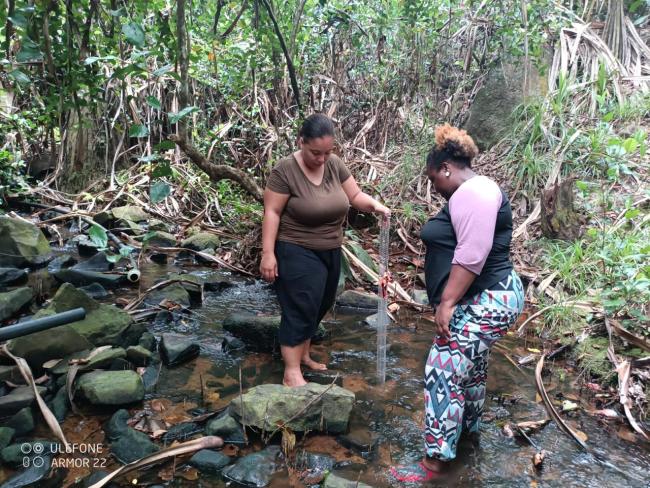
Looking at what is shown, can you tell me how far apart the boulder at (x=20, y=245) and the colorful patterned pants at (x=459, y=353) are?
4.26 metres

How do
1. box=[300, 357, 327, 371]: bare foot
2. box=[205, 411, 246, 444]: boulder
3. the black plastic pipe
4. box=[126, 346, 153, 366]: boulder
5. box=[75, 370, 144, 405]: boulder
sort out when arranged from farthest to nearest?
1. box=[300, 357, 327, 371]: bare foot
2. box=[126, 346, 153, 366]: boulder
3. box=[75, 370, 144, 405]: boulder
4. box=[205, 411, 246, 444]: boulder
5. the black plastic pipe

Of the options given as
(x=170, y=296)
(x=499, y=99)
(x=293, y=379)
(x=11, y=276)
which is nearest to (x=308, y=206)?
(x=293, y=379)

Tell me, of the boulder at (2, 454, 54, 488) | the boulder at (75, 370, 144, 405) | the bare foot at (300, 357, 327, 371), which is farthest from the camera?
the bare foot at (300, 357, 327, 371)

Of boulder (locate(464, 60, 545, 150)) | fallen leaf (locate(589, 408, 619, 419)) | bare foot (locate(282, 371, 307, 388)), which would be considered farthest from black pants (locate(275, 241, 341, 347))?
boulder (locate(464, 60, 545, 150))

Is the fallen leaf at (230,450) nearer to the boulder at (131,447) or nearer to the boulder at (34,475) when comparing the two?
the boulder at (131,447)

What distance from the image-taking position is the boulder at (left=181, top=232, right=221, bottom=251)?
610 centimetres

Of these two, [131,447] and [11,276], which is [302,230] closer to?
[131,447]

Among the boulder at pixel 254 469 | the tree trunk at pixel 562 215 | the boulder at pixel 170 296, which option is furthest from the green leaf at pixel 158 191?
the tree trunk at pixel 562 215

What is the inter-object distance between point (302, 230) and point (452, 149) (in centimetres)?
112

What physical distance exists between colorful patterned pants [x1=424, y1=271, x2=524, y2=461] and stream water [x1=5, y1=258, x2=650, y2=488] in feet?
0.89

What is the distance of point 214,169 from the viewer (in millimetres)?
4441

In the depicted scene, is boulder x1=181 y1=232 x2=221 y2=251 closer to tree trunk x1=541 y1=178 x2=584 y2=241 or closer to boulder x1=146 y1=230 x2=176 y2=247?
boulder x1=146 y1=230 x2=176 y2=247

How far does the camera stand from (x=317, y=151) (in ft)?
9.91

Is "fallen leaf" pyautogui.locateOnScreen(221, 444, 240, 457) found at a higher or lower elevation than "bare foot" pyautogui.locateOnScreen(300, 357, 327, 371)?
higher
